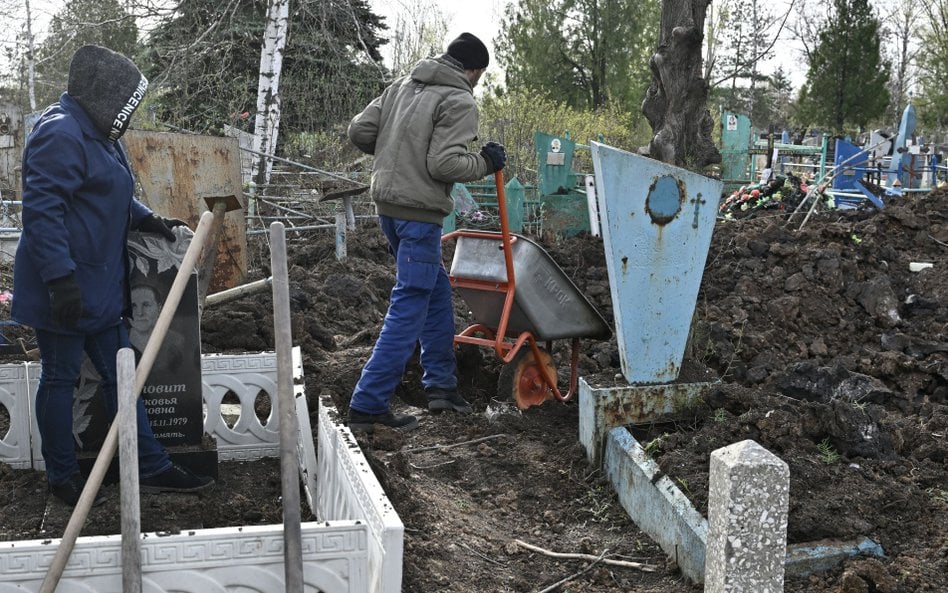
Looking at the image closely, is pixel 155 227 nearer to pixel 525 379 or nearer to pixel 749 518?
pixel 525 379

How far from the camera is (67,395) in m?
3.61

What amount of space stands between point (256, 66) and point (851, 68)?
23.7m

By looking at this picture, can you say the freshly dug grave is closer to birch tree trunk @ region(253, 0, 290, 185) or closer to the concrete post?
the concrete post

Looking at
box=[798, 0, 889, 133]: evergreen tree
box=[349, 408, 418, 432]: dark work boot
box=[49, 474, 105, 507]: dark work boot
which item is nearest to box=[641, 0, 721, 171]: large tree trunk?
box=[349, 408, 418, 432]: dark work boot

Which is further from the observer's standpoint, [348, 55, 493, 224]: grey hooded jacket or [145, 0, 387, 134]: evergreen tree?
[145, 0, 387, 134]: evergreen tree


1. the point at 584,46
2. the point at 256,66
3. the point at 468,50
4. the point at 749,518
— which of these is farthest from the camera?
the point at 584,46

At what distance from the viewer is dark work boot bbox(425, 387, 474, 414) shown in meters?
5.16

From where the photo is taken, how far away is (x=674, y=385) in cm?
457

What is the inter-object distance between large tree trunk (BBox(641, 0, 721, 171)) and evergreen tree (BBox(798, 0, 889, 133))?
31.6 metres

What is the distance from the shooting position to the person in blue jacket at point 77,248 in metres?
3.30

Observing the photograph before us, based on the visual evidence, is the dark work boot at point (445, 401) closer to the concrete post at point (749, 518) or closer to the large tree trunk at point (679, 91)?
the large tree trunk at point (679, 91)

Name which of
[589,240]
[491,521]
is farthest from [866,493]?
[589,240]

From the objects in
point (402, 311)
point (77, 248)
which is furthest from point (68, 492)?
point (402, 311)

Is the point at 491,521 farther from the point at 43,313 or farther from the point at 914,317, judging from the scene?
the point at 914,317
